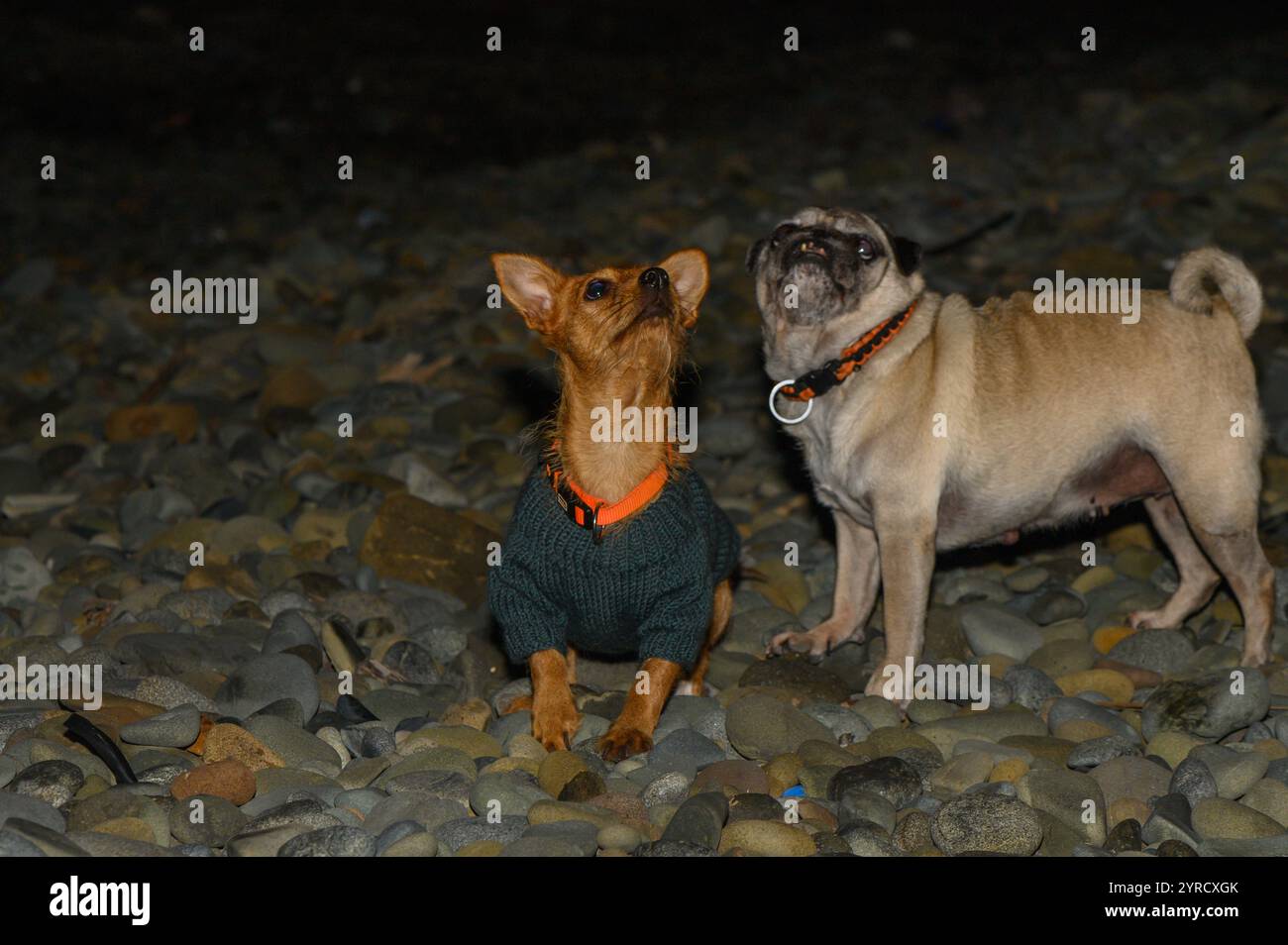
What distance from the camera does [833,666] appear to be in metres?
7.06

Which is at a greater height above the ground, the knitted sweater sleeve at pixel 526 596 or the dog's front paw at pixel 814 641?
the knitted sweater sleeve at pixel 526 596

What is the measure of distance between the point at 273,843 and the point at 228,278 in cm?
1007

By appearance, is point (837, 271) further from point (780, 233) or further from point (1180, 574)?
point (1180, 574)

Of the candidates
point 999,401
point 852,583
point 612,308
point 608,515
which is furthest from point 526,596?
point 999,401

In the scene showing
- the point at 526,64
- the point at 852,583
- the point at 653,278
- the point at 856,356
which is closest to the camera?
the point at 653,278

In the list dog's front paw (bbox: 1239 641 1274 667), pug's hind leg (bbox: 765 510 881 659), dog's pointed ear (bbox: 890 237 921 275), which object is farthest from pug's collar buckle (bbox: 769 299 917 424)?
dog's front paw (bbox: 1239 641 1274 667)

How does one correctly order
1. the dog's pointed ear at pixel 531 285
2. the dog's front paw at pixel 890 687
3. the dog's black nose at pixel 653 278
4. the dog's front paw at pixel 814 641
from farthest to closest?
the dog's front paw at pixel 814 641 < the dog's front paw at pixel 890 687 < the dog's pointed ear at pixel 531 285 < the dog's black nose at pixel 653 278

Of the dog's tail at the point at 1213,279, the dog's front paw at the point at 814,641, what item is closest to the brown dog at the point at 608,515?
the dog's front paw at the point at 814,641

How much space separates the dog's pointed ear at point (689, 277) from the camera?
598 cm

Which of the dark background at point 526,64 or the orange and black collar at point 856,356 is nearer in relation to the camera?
the orange and black collar at point 856,356

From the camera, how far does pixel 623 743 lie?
18.7ft

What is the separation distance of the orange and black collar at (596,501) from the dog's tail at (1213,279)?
99.8 inches

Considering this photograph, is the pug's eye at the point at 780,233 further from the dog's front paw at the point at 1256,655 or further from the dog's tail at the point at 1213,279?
the dog's front paw at the point at 1256,655

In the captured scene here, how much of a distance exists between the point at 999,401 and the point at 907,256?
79 cm
